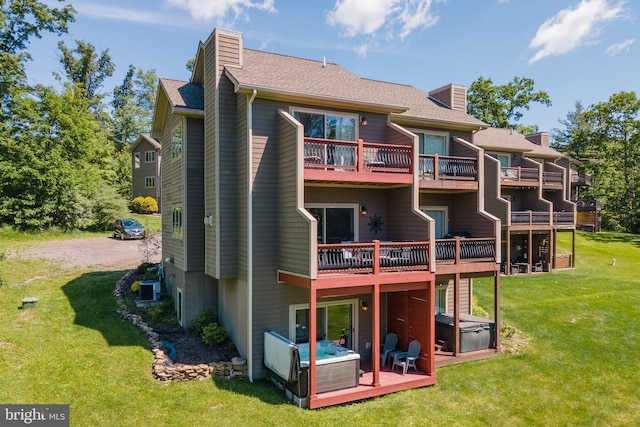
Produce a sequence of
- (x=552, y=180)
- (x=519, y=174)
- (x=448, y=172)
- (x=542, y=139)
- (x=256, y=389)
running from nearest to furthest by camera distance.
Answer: (x=256, y=389), (x=448, y=172), (x=519, y=174), (x=552, y=180), (x=542, y=139)

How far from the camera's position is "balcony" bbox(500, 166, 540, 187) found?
25.2 metres

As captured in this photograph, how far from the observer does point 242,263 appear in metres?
11.8

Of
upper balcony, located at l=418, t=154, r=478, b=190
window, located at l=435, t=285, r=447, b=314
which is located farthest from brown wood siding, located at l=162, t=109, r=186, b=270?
window, located at l=435, t=285, r=447, b=314

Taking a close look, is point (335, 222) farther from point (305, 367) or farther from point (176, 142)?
point (176, 142)

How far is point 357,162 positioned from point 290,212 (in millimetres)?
2475

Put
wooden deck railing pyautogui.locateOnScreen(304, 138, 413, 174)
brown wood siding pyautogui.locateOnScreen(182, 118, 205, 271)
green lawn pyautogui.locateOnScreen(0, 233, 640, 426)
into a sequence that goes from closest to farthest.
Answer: green lawn pyautogui.locateOnScreen(0, 233, 640, 426)
wooden deck railing pyautogui.locateOnScreen(304, 138, 413, 174)
brown wood siding pyautogui.locateOnScreen(182, 118, 205, 271)

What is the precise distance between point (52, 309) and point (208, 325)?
5.75 meters

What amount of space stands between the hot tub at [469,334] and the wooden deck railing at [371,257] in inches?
127

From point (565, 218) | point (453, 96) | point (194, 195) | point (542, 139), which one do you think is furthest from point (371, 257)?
point (542, 139)

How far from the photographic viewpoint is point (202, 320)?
1355 centimetres

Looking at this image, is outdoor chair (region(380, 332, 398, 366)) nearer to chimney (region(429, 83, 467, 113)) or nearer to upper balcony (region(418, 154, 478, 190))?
upper balcony (region(418, 154, 478, 190))

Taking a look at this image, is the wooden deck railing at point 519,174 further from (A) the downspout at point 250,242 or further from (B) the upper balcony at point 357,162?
(A) the downspout at point 250,242

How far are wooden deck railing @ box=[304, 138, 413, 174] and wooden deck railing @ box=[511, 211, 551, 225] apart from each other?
51.2 feet

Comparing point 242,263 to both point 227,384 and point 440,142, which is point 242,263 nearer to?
point 227,384
